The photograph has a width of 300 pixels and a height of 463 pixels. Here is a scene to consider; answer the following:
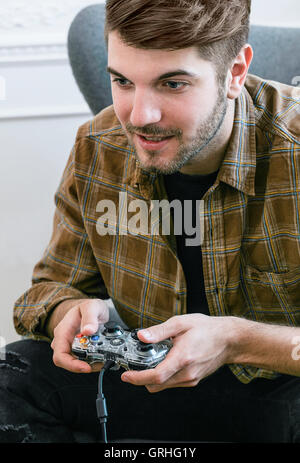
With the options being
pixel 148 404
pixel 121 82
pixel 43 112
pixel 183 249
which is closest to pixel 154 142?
pixel 121 82

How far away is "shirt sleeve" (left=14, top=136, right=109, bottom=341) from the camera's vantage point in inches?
39.9

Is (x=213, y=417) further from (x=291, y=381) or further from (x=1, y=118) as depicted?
(x=1, y=118)

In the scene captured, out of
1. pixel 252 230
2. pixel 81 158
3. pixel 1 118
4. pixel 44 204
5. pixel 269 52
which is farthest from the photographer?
pixel 44 204

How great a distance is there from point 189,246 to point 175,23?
372 mm

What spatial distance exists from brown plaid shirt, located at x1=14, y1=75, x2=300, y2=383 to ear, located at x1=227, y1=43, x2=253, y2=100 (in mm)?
49

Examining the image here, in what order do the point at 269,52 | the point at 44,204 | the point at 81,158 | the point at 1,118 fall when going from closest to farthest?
1. the point at 81,158
2. the point at 269,52
3. the point at 1,118
4. the point at 44,204

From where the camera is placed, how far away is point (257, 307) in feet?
3.12

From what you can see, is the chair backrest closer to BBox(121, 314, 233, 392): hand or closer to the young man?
the young man

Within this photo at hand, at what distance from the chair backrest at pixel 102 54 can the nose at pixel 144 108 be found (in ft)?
1.11

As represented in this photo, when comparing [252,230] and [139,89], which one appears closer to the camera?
[139,89]

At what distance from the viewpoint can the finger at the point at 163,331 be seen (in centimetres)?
76

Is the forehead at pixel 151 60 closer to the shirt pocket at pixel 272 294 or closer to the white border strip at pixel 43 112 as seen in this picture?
the shirt pocket at pixel 272 294
